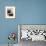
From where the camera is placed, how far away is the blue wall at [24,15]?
3.88m

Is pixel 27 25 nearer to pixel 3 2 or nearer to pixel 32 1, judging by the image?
pixel 32 1

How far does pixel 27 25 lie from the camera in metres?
3.80

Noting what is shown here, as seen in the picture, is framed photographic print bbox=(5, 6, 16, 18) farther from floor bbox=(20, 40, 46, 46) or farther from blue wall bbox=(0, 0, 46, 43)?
floor bbox=(20, 40, 46, 46)

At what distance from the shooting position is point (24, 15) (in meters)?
3.88

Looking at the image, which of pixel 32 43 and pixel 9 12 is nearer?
pixel 32 43

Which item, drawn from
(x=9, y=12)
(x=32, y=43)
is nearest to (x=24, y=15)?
(x=9, y=12)

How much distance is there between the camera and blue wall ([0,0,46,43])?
3875mm

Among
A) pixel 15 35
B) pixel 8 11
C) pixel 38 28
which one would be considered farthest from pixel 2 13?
pixel 38 28

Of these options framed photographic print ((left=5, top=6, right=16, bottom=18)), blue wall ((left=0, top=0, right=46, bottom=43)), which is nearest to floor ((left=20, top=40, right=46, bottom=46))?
blue wall ((left=0, top=0, right=46, bottom=43))

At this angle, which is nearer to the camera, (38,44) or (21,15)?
(38,44)

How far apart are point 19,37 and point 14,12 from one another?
0.71m

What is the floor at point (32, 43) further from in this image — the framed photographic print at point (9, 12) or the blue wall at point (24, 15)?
the framed photographic print at point (9, 12)

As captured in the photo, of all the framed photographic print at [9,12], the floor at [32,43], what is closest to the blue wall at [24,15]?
the framed photographic print at [9,12]

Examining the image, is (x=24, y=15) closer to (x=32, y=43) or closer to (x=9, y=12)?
(x=9, y=12)
